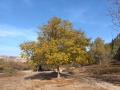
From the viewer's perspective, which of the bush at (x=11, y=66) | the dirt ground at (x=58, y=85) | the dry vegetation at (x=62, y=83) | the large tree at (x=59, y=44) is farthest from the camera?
the bush at (x=11, y=66)

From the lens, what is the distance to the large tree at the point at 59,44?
2314cm

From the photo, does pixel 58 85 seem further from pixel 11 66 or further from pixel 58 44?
pixel 11 66

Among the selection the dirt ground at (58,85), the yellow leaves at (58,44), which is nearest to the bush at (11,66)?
the yellow leaves at (58,44)

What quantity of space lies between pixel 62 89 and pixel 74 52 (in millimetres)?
7590

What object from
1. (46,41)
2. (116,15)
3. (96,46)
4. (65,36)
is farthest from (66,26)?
(96,46)

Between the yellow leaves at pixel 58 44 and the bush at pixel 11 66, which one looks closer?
the yellow leaves at pixel 58 44

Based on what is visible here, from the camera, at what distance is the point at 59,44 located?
79.6 feet

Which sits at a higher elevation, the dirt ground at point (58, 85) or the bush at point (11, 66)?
the bush at point (11, 66)

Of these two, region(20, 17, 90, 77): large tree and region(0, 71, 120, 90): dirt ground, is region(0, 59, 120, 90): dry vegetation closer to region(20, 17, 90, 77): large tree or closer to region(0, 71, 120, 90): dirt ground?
region(0, 71, 120, 90): dirt ground

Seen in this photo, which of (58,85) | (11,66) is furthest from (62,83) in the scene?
(11,66)

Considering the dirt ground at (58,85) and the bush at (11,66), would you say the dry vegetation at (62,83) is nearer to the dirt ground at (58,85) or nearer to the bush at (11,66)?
the dirt ground at (58,85)

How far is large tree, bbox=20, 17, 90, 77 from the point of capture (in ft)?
75.9

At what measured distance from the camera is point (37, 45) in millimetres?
25266

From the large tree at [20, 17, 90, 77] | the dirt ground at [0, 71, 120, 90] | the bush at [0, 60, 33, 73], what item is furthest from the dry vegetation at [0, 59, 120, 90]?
the bush at [0, 60, 33, 73]
